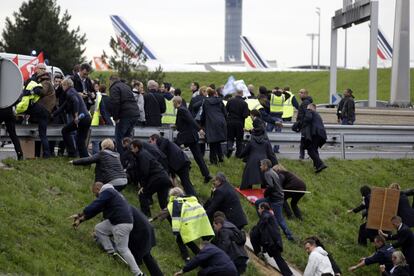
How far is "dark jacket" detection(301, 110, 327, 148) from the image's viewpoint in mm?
25031

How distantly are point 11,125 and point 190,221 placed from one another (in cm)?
458

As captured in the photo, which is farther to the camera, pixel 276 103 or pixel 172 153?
pixel 276 103

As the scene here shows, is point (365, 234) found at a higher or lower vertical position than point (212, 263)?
lower

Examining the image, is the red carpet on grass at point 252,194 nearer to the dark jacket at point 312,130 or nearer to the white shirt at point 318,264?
the dark jacket at point 312,130

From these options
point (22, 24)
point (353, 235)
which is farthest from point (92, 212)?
point (22, 24)

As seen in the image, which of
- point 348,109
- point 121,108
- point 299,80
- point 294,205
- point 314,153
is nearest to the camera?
point 121,108

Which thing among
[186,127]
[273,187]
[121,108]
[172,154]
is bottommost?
[273,187]

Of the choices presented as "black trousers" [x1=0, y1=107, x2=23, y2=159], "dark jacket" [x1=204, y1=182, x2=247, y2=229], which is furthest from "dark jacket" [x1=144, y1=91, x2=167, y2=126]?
"dark jacket" [x1=204, y1=182, x2=247, y2=229]

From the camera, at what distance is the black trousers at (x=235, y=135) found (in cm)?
2433

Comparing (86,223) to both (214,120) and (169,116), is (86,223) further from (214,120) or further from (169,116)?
(169,116)

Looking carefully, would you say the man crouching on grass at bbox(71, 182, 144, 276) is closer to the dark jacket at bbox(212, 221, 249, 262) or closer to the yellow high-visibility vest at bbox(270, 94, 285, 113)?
the dark jacket at bbox(212, 221, 249, 262)

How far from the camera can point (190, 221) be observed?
17.6 metres

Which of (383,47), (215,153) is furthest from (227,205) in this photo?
(383,47)

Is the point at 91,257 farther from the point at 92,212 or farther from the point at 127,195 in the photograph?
the point at 127,195
